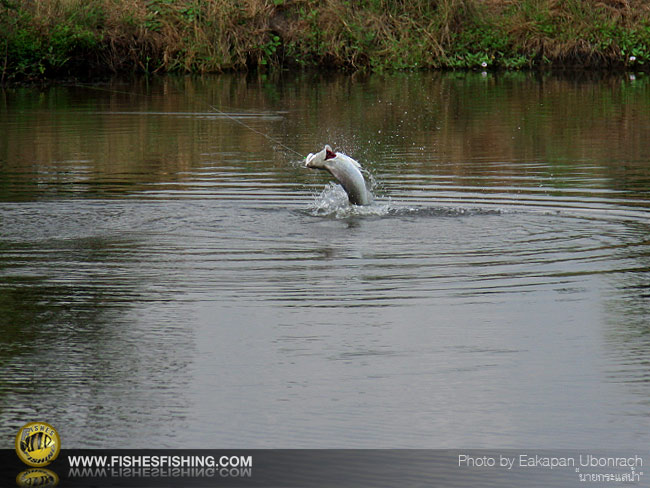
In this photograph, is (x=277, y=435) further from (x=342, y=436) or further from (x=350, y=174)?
(x=350, y=174)

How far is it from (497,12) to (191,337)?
30.6m

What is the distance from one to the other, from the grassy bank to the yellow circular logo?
93.2 ft

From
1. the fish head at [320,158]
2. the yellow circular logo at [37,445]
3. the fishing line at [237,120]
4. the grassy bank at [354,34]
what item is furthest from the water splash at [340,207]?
the grassy bank at [354,34]

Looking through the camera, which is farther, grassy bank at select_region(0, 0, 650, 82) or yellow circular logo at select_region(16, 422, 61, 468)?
grassy bank at select_region(0, 0, 650, 82)

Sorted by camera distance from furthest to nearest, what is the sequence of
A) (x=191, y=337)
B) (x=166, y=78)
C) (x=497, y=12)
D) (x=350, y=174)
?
1. (x=497, y=12)
2. (x=166, y=78)
3. (x=350, y=174)
4. (x=191, y=337)

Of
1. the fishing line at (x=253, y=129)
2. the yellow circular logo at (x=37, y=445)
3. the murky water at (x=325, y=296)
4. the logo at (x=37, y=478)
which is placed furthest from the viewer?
the fishing line at (x=253, y=129)

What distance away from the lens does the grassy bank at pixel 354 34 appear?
34.6 m

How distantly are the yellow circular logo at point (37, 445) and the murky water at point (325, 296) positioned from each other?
114 millimetres

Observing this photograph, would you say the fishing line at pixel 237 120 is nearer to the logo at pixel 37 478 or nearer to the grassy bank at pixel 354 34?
the grassy bank at pixel 354 34

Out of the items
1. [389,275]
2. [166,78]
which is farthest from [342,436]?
[166,78]

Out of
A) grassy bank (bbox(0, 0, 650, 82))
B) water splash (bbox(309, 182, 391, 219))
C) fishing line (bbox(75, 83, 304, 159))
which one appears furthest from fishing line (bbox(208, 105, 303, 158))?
grassy bank (bbox(0, 0, 650, 82))

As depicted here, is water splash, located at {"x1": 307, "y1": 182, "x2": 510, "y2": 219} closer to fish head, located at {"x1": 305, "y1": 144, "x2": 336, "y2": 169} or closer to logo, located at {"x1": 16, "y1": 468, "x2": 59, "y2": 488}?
fish head, located at {"x1": 305, "y1": 144, "x2": 336, "y2": 169}

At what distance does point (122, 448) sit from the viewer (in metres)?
5.46

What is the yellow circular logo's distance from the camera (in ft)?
17.6
